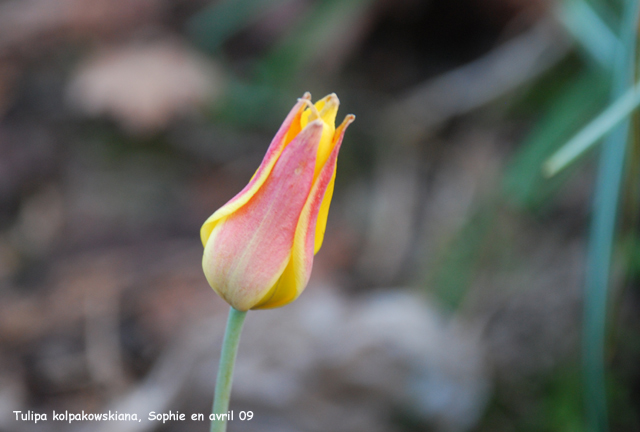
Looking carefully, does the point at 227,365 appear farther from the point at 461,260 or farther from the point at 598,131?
the point at 461,260

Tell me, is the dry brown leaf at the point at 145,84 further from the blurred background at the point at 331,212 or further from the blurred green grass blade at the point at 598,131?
the blurred green grass blade at the point at 598,131

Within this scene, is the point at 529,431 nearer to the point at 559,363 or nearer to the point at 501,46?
the point at 559,363

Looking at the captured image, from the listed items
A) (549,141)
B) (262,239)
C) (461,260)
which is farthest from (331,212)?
(262,239)

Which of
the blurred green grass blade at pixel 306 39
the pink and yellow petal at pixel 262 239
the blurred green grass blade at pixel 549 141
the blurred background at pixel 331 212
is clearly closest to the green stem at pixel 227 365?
the pink and yellow petal at pixel 262 239

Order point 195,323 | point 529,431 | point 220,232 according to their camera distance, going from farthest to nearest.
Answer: point 195,323 < point 529,431 < point 220,232

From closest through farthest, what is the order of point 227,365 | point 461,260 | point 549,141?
1. point 227,365
2. point 549,141
3. point 461,260

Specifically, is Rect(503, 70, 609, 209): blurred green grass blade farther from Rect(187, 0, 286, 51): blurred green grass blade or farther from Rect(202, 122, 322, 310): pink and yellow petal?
Rect(187, 0, 286, 51): blurred green grass blade

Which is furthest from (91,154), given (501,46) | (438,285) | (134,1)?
(501,46)
